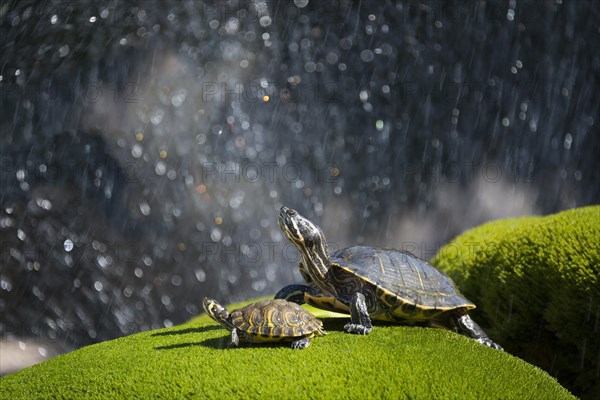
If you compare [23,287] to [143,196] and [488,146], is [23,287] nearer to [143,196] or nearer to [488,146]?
[143,196]

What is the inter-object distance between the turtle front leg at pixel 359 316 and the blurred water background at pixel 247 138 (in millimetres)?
7236

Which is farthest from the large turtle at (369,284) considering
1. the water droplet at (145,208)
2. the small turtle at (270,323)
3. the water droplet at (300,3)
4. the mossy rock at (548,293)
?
the water droplet at (300,3)

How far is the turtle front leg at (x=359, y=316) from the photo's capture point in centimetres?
387

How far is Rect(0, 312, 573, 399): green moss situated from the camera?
3.20m

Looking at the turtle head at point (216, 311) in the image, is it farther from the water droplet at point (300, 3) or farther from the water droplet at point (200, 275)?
the water droplet at point (300, 3)

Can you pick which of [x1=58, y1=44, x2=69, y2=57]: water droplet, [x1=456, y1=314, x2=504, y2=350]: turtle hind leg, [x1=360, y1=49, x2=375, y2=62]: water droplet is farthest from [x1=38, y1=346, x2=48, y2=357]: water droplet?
[x1=456, y1=314, x2=504, y2=350]: turtle hind leg

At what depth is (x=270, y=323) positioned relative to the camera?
139 inches

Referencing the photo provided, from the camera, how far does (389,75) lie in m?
11.9

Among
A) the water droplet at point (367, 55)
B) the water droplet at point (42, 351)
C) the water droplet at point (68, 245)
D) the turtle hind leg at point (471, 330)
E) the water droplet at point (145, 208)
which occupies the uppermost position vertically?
the water droplet at point (367, 55)

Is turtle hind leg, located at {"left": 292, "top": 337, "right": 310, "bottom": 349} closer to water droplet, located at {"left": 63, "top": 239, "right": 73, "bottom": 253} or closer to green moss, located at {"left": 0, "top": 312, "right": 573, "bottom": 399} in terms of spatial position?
green moss, located at {"left": 0, "top": 312, "right": 573, "bottom": 399}

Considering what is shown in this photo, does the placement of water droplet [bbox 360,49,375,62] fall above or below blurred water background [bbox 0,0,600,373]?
above

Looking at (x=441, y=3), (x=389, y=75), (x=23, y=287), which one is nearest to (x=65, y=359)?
(x=23, y=287)

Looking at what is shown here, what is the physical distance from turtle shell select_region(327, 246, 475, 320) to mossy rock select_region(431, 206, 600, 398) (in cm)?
151

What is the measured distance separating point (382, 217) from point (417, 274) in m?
7.74
